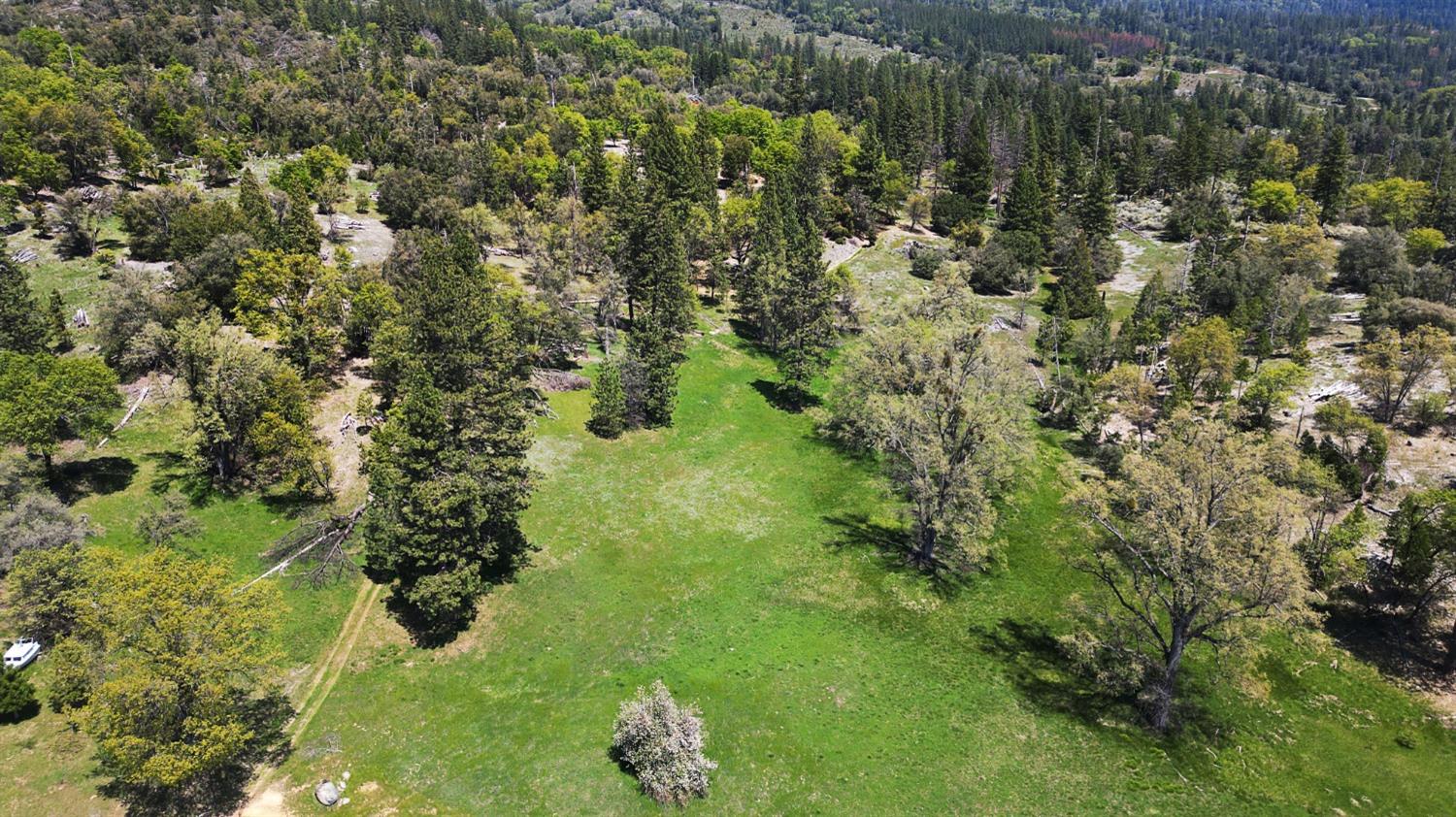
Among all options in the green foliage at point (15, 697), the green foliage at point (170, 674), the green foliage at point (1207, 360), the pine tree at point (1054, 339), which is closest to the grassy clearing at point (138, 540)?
the green foliage at point (15, 697)

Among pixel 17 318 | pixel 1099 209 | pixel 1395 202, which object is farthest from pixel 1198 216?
pixel 17 318

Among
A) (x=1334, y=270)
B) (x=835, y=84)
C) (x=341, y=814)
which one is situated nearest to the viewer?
(x=341, y=814)

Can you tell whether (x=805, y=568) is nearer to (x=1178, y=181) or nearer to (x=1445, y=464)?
(x=1445, y=464)

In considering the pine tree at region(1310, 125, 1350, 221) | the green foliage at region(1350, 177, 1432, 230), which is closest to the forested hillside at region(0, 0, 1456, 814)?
the green foliage at region(1350, 177, 1432, 230)

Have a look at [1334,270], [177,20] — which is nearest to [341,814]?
[1334,270]

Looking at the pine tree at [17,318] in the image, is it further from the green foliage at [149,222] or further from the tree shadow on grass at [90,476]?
the green foliage at [149,222]

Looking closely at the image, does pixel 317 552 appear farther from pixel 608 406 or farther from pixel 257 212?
pixel 257 212

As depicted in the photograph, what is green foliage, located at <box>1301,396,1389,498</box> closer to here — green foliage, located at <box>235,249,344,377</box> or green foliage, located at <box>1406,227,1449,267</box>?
green foliage, located at <box>1406,227,1449,267</box>
